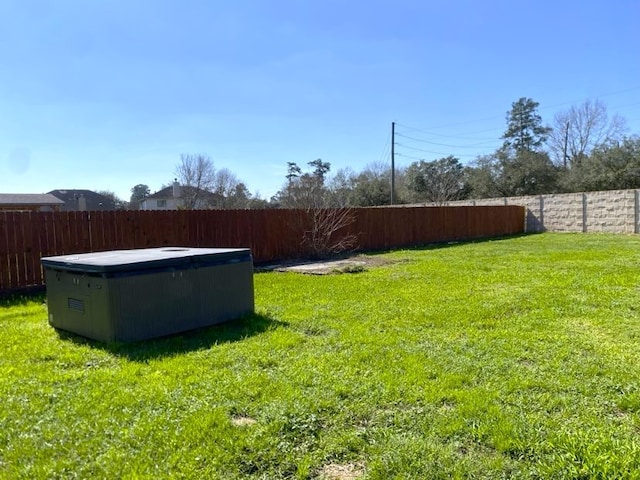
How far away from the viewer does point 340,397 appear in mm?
2732

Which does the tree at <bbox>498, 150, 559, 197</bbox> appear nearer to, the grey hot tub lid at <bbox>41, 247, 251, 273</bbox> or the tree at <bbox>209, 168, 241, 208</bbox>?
the tree at <bbox>209, 168, 241, 208</bbox>

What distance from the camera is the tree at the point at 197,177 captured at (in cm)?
3468

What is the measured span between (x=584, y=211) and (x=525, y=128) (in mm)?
17530

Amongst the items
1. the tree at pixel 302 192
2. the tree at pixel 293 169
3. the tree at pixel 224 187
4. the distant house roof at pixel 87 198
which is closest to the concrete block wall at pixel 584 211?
the tree at pixel 302 192

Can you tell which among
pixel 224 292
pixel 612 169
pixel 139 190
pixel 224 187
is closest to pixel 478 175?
pixel 612 169

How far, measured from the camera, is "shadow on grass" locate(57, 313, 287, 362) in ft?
12.1

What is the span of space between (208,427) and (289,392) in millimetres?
604

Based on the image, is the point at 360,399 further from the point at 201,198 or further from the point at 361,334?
the point at 201,198

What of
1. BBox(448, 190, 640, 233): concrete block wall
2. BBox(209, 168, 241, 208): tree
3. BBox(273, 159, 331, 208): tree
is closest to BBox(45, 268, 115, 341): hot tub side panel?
BBox(273, 159, 331, 208): tree

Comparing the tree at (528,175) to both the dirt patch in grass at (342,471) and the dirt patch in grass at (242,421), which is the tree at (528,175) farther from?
the dirt patch in grass at (342,471)

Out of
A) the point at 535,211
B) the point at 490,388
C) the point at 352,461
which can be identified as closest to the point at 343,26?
the point at 490,388

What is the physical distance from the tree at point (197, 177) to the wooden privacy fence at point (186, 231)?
76.1 ft

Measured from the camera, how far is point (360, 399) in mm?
2691

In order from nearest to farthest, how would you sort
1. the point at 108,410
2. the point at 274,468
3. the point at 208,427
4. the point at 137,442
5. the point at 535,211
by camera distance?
the point at 274,468
the point at 137,442
the point at 208,427
the point at 108,410
the point at 535,211
